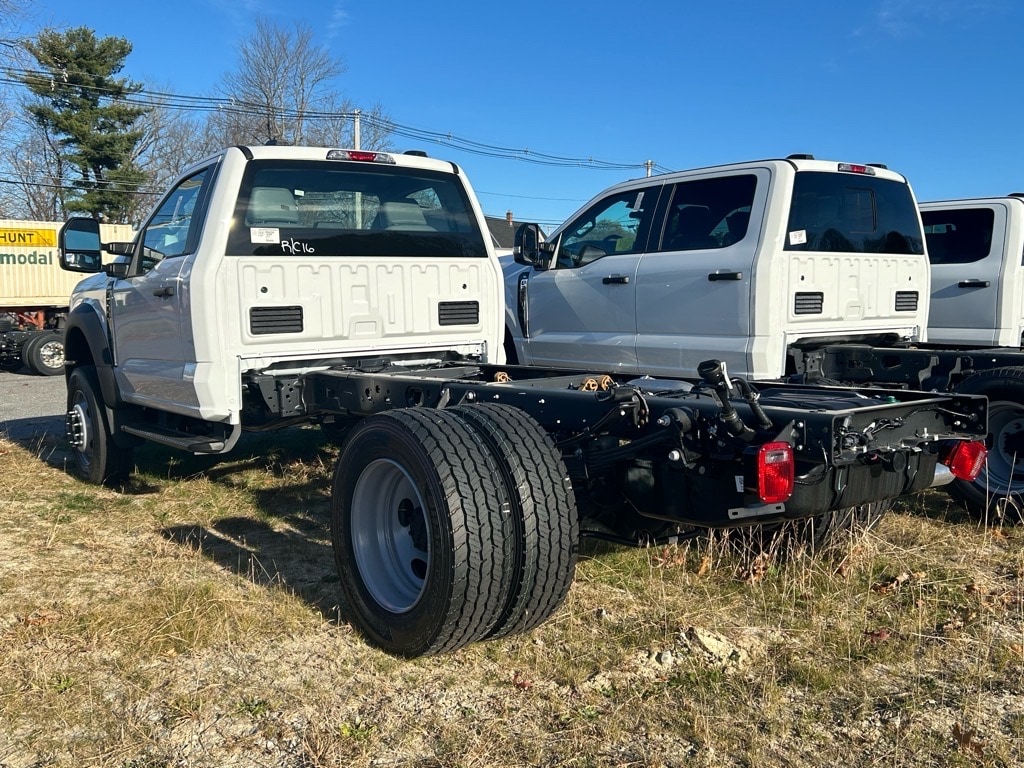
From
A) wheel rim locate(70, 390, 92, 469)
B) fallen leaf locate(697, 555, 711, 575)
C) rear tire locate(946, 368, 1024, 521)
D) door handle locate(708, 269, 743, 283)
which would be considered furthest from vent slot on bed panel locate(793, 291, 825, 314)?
wheel rim locate(70, 390, 92, 469)

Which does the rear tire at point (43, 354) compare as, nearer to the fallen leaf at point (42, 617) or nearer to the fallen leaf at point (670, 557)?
the fallen leaf at point (42, 617)

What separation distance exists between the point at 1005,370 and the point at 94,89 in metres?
39.9

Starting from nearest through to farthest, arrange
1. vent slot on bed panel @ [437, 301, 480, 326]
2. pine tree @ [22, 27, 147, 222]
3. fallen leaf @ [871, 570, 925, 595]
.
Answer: fallen leaf @ [871, 570, 925, 595] → vent slot on bed panel @ [437, 301, 480, 326] → pine tree @ [22, 27, 147, 222]

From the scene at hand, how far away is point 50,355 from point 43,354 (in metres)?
0.15

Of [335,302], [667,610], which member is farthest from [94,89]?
[667,610]

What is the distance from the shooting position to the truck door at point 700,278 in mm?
6016

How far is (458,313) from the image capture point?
19.1ft

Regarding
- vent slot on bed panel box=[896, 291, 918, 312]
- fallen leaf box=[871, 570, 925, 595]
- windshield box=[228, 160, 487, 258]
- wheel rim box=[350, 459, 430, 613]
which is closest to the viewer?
wheel rim box=[350, 459, 430, 613]

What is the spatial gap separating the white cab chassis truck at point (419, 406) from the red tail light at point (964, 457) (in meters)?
0.01

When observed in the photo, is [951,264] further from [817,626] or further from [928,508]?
[817,626]

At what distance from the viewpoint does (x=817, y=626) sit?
3.68m

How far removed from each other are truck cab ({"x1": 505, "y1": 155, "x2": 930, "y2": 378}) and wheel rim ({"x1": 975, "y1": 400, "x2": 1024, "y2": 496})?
1267 millimetres

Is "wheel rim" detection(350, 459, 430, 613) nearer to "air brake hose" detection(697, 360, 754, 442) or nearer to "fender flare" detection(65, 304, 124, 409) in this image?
"air brake hose" detection(697, 360, 754, 442)

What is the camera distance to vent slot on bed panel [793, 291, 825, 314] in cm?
601
